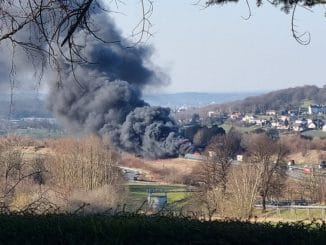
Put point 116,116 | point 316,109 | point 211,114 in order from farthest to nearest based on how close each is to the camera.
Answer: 1. point 211,114
2. point 316,109
3. point 116,116

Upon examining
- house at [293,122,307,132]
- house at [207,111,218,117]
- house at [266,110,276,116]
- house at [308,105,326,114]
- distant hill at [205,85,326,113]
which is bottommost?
house at [293,122,307,132]

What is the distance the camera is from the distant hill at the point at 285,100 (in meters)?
93.4

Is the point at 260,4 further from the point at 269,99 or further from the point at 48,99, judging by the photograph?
the point at 269,99

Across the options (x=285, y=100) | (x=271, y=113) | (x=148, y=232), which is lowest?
(x=271, y=113)

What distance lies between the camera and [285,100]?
316ft

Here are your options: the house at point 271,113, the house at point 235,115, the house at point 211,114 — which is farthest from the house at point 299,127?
the house at point 211,114

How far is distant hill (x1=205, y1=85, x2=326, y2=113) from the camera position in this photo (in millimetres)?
93375

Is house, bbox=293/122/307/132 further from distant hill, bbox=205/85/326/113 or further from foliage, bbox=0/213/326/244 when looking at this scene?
foliage, bbox=0/213/326/244

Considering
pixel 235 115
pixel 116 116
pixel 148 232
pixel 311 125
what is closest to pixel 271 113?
pixel 235 115

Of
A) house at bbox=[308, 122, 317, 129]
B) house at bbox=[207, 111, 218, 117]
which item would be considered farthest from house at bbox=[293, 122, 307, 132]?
house at bbox=[207, 111, 218, 117]

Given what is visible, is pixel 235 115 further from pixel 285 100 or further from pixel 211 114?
pixel 285 100

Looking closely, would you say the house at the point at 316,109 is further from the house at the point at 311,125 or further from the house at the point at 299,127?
the house at the point at 299,127

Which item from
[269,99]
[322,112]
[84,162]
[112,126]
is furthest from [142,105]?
[269,99]

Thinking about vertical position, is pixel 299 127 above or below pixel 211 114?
below
